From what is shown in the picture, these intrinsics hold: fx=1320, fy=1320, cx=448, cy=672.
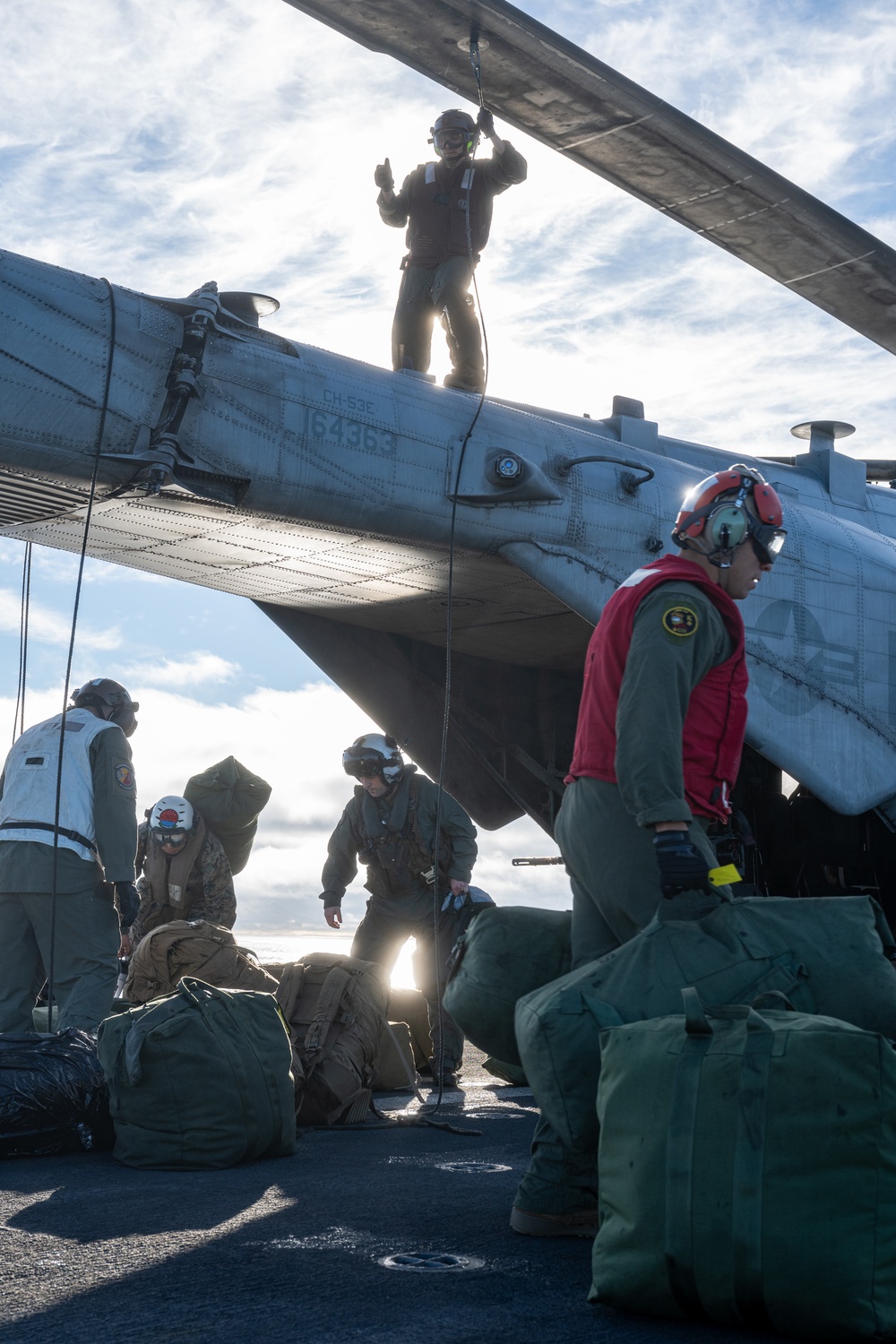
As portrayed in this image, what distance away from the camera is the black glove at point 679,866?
10.8 feet

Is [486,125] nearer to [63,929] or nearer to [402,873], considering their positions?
[402,873]

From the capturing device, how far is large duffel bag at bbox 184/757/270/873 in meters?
7.93

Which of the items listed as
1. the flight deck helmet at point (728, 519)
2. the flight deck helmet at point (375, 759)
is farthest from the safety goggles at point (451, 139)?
the flight deck helmet at point (728, 519)

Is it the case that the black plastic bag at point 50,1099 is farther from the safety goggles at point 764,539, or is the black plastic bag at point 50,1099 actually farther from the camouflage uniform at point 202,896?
the safety goggles at point 764,539

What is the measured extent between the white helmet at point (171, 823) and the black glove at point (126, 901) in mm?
1109

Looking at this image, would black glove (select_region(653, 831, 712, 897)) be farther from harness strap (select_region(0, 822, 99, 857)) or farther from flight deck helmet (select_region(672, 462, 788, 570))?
harness strap (select_region(0, 822, 99, 857))

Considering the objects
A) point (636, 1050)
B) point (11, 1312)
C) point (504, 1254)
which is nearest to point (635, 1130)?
point (636, 1050)

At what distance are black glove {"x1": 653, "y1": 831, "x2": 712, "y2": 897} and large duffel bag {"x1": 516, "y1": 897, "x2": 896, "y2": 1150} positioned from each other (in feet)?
0.34

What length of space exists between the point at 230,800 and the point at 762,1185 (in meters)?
5.70

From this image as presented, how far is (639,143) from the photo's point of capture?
677 centimetres

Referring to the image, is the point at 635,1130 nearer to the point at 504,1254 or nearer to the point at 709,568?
the point at 504,1254

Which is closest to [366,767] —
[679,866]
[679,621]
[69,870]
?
[69,870]

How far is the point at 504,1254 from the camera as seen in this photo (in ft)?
10.7

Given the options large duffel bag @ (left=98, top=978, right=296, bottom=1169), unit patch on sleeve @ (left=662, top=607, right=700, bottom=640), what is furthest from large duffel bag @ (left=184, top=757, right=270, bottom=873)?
unit patch on sleeve @ (left=662, top=607, right=700, bottom=640)
